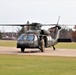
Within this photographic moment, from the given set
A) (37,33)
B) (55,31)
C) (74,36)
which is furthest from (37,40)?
(74,36)

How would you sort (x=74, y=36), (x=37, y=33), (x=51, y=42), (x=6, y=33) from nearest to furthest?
(x=37, y=33), (x=51, y=42), (x=74, y=36), (x=6, y=33)

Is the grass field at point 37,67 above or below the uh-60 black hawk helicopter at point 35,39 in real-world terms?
above

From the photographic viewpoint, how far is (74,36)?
12788 centimetres

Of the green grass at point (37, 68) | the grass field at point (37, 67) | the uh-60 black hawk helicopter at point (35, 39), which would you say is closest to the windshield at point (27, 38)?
the uh-60 black hawk helicopter at point (35, 39)

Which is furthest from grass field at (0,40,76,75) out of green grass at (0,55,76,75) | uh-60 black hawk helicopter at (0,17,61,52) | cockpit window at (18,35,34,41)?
cockpit window at (18,35,34,41)

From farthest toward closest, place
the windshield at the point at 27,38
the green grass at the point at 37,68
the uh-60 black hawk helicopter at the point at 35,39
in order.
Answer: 1. the windshield at the point at 27,38
2. the uh-60 black hawk helicopter at the point at 35,39
3. the green grass at the point at 37,68

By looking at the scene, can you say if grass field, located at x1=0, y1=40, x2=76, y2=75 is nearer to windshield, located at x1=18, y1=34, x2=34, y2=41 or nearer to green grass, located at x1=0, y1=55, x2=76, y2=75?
green grass, located at x1=0, y1=55, x2=76, y2=75

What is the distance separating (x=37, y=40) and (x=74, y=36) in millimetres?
96571

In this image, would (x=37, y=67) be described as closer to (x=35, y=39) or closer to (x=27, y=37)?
(x=27, y=37)

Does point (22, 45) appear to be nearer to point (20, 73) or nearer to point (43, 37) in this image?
point (43, 37)

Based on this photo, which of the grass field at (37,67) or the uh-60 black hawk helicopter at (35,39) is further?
the uh-60 black hawk helicopter at (35,39)

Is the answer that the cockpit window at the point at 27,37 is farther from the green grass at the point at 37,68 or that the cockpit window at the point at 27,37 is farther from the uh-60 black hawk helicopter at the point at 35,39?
the green grass at the point at 37,68

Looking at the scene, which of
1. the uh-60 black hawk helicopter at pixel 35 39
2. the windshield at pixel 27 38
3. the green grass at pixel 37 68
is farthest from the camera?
the windshield at pixel 27 38

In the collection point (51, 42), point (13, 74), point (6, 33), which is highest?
point (13, 74)
